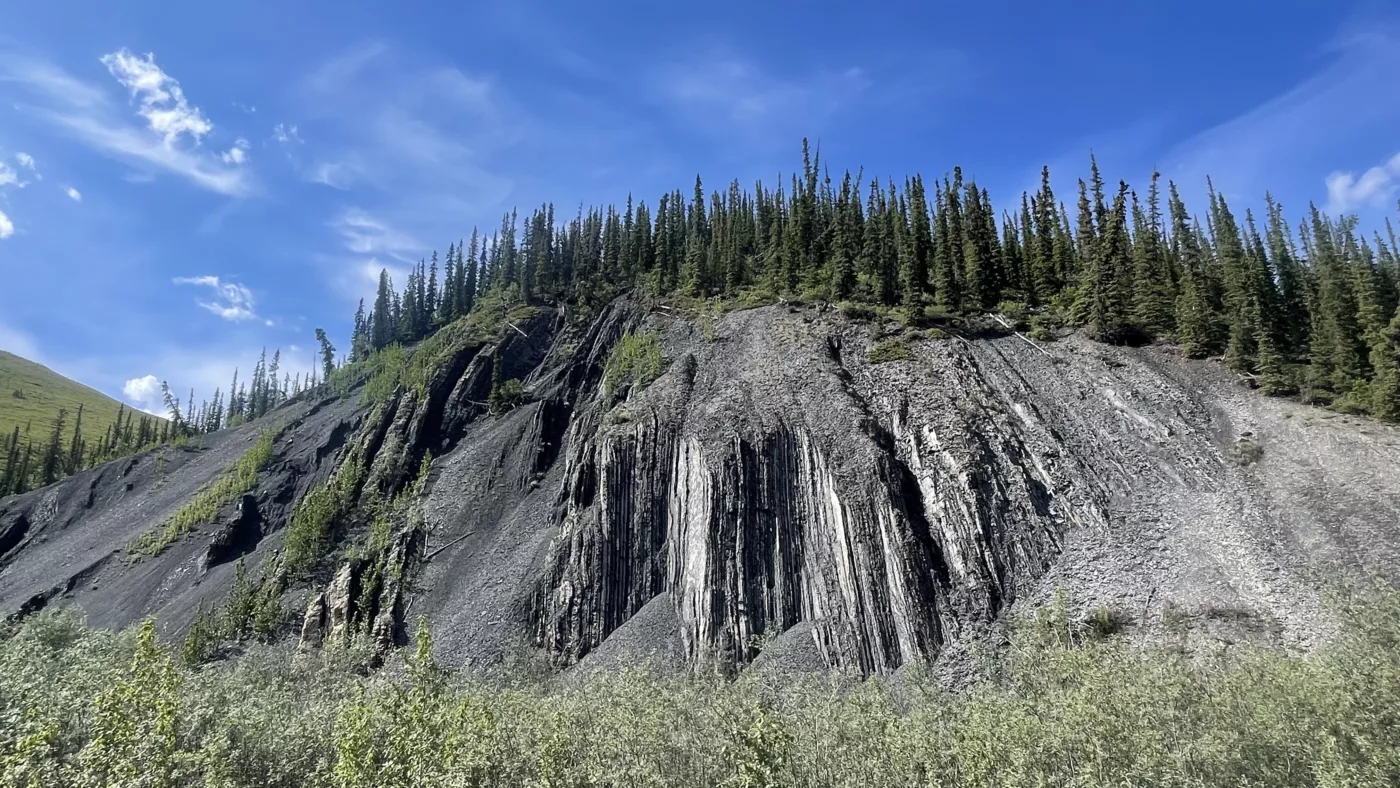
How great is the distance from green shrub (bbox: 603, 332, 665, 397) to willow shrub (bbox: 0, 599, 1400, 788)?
3809 centimetres

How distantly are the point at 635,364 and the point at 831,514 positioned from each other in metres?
27.7

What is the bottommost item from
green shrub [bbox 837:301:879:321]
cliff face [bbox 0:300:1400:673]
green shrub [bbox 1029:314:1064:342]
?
cliff face [bbox 0:300:1400:673]

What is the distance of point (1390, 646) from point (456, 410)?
71.0 meters

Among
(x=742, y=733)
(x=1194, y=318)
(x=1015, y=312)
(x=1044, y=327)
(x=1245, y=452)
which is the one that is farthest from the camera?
(x=1015, y=312)

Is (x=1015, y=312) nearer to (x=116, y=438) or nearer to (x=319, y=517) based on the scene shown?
(x=319, y=517)

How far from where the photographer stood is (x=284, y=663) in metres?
44.4

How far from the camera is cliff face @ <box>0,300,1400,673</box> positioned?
110ft

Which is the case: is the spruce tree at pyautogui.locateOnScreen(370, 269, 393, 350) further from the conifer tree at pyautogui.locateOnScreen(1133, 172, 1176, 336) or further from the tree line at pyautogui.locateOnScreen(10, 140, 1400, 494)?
the conifer tree at pyautogui.locateOnScreen(1133, 172, 1176, 336)

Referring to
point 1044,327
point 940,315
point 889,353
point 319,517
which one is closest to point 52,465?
point 319,517

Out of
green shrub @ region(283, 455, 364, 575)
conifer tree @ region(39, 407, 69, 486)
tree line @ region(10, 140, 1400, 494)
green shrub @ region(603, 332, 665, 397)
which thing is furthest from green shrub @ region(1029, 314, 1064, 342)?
conifer tree @ region(39, 407, 69, 486)

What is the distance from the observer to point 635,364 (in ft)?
208

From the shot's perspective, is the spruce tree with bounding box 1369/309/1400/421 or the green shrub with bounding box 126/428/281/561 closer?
the spruce tree with bounding box 1369/309/1400/421

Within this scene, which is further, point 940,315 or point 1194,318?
point 940,315

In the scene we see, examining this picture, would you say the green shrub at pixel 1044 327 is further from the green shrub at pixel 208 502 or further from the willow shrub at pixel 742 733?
the green shrub at pixel 208 502
